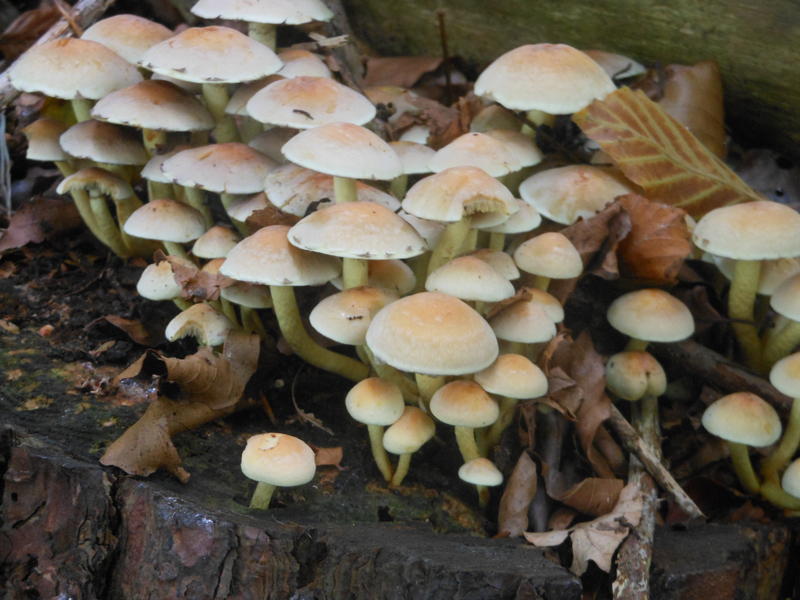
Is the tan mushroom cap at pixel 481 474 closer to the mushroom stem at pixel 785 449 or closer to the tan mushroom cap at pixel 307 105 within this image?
the mushroom stem at pixel 785 449

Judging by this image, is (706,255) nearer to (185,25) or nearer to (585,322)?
(585,322)

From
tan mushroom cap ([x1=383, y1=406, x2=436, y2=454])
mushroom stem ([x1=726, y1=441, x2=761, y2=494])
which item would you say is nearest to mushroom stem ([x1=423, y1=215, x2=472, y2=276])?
tan mushroom cap ([x1=383, y1=406, x2=436, y2=454])

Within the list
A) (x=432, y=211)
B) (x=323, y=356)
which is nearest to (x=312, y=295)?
(x=323, y=356)

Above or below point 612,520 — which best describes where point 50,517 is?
above

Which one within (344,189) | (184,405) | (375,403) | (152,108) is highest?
(152,108)

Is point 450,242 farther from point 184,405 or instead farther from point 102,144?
point 102,144

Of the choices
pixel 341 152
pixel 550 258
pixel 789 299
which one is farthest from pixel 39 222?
pixel 789 299
